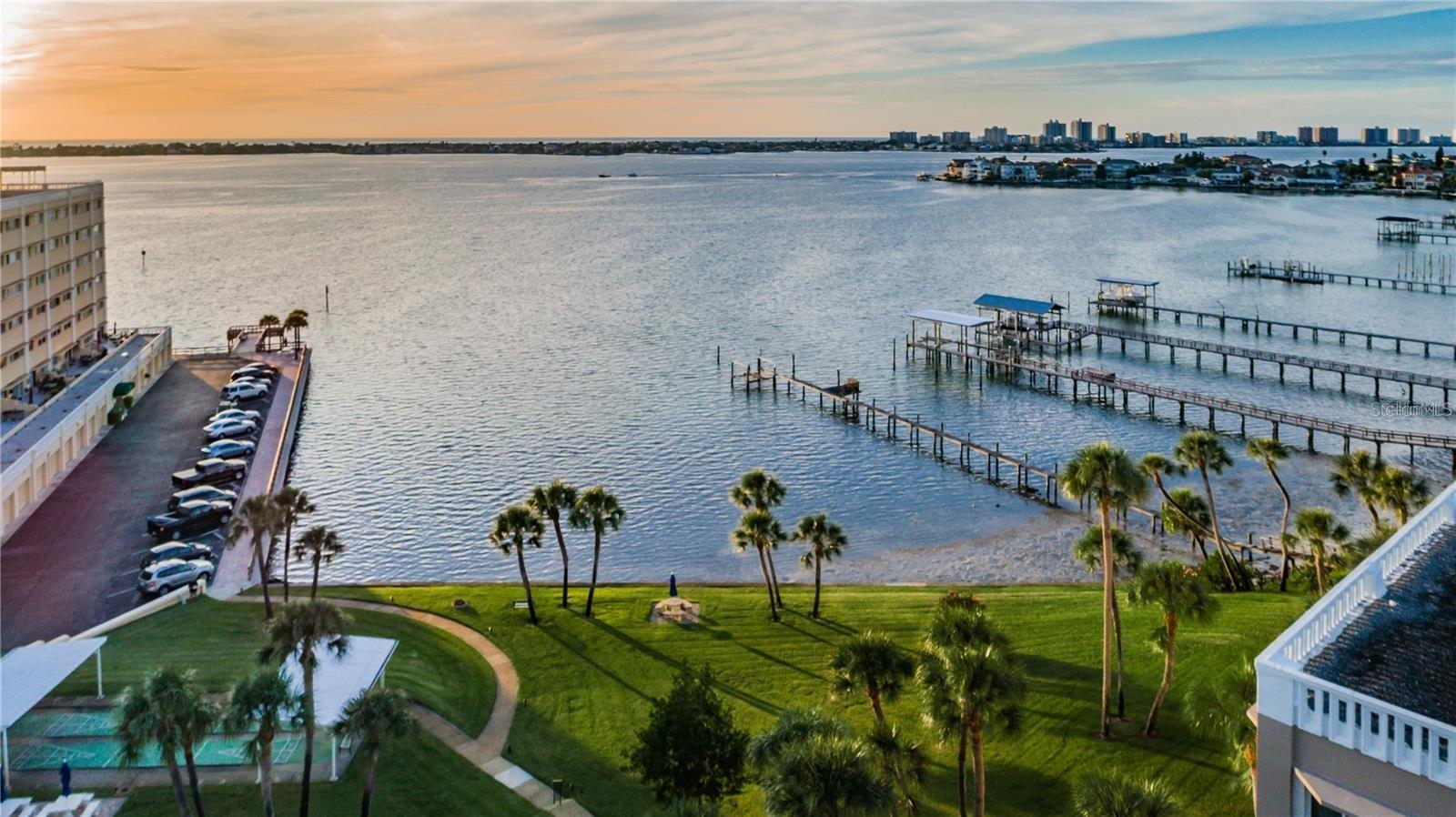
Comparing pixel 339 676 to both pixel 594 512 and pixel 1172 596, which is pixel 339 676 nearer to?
pixel 594 512

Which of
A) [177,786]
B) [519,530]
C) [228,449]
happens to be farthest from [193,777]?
[228,449]

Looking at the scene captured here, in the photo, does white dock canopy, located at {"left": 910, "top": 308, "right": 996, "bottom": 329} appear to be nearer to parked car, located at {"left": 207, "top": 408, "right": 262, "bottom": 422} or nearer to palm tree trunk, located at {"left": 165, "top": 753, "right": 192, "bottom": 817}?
parked car, located at {"left": 207, "top": 408, "right": 262, "bottom": 422}

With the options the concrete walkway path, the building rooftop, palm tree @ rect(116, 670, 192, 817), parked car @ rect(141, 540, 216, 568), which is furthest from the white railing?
parked car @ rect(141, 540, 216, 568)

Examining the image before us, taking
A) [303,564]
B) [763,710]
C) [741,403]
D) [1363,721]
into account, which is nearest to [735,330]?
[741,403]

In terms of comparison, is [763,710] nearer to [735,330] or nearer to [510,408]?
[510,408]

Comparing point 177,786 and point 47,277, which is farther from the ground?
point 47,277

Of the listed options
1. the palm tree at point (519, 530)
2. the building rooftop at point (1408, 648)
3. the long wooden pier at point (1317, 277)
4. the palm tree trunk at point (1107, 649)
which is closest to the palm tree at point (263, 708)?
the palm tree at point (519, 530)
